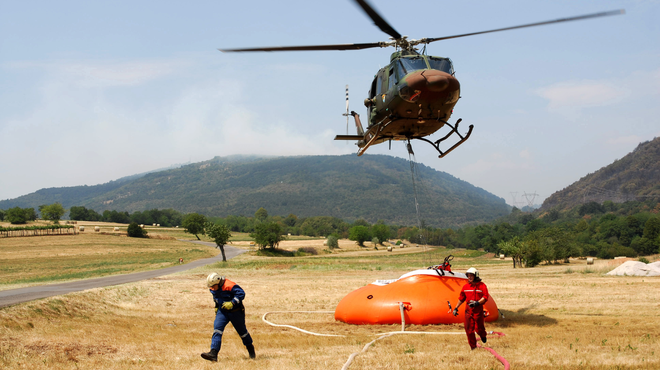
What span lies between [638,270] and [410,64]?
29267mm

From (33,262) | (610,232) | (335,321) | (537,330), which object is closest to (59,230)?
(33,262)

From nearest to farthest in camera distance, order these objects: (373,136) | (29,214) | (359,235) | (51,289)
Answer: (373,136) → (51,289) → (29,214) → (359,235)

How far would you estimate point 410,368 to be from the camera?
8711 millimetres

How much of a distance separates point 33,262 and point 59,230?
3917 cm

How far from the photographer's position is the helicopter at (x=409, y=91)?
13039 millimetres

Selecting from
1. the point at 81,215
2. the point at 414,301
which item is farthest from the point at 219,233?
the point at 81,215

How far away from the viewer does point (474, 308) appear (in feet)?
36.2

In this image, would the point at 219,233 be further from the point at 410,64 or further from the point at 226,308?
the point at 226,308

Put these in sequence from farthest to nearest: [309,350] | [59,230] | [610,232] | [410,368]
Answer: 1. [610,232]
2. [59,230]
3. [309,350]
4. [410,368]

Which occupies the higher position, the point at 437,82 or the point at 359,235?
the point at 437,82

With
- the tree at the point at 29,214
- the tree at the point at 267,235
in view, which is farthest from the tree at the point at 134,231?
the tree at the point at 267,235

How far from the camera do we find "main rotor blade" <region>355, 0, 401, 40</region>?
30.4 ft

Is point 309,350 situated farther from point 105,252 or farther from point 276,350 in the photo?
point 105,252

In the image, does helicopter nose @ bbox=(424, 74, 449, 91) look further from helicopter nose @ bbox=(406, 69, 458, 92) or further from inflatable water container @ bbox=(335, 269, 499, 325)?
inflatable water container @ bbox=(335, 269, 499, 325)
